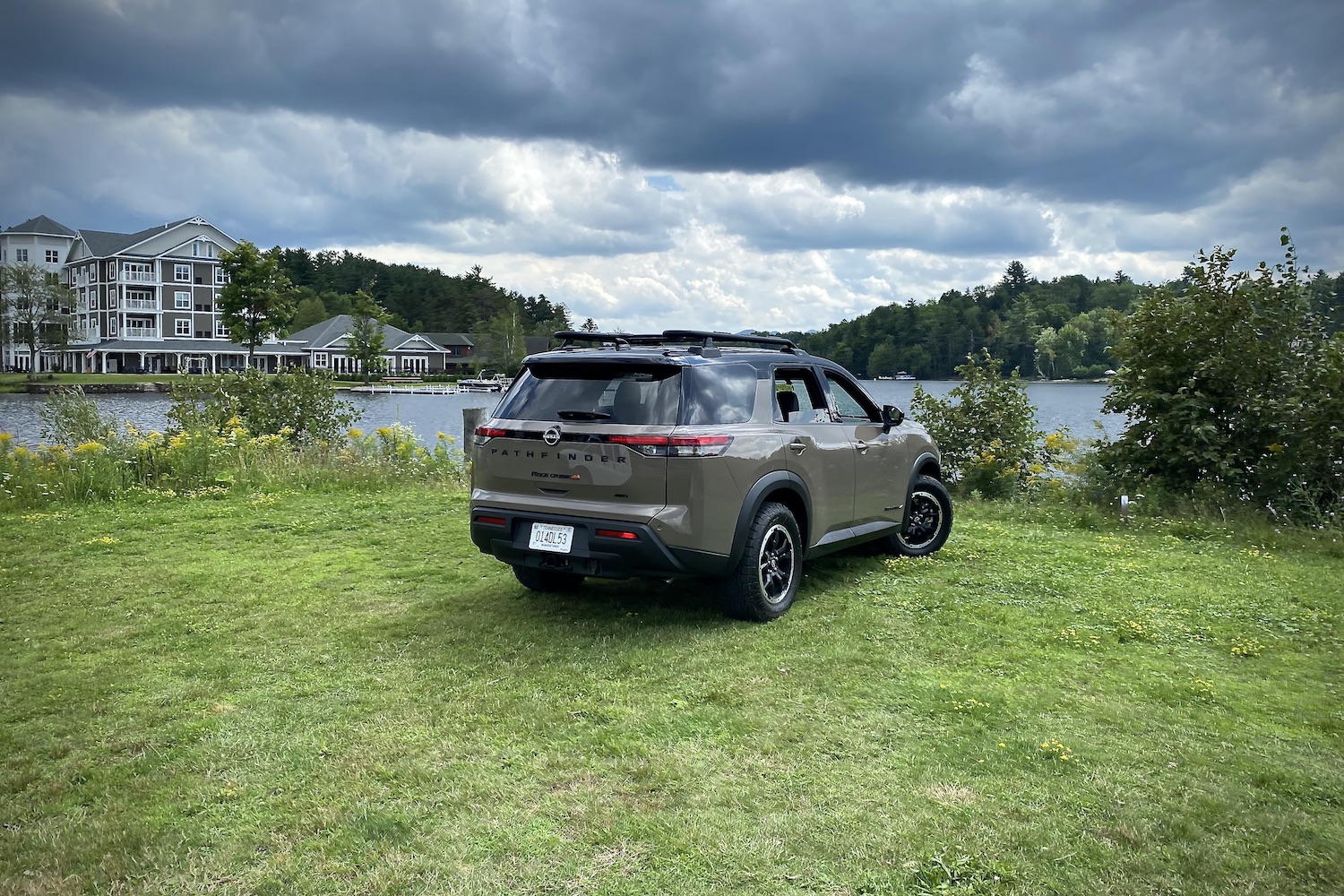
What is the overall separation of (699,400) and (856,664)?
72.4 inches

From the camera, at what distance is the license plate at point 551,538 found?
5.82 m

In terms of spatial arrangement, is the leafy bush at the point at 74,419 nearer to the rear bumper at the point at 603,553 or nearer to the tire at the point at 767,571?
the rear bumper at the point at 603,553

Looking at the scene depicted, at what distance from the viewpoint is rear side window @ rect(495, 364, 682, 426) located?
584 centimetres

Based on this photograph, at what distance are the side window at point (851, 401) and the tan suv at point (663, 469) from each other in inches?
16.9

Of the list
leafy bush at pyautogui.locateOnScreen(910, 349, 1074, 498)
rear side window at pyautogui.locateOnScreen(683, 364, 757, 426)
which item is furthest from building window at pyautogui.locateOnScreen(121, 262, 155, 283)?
rear side window at pyautogui.locateOnScreen(683, 364, 757, 426)

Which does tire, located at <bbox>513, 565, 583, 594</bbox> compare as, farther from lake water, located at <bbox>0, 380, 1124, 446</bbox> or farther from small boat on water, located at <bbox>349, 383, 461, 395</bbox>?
small boat on water, located at <bbox>349, 383, 461, 395</bbox>

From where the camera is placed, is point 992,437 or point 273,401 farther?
point 273,401

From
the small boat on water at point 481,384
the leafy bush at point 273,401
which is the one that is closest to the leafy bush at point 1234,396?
the leafy bush at point 273,401

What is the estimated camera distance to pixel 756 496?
6.07 m

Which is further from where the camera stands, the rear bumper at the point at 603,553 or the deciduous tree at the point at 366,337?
the deciduous tree at the point at 366,337

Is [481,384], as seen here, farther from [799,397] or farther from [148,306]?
[799,397]

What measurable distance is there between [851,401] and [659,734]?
4120 mm

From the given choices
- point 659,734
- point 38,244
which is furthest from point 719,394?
point 38,244

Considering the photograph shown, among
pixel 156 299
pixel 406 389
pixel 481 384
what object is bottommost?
pixel 406 389
